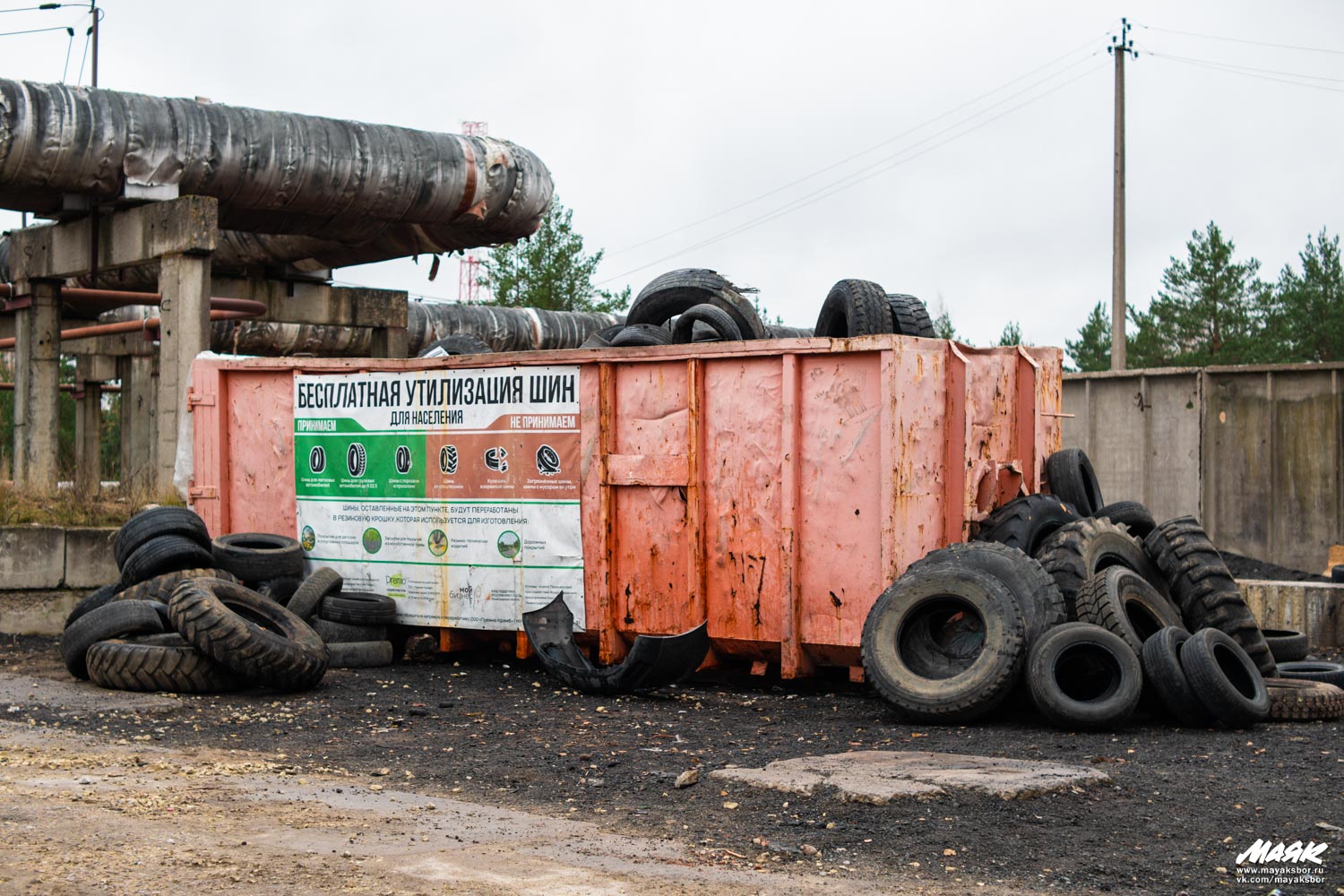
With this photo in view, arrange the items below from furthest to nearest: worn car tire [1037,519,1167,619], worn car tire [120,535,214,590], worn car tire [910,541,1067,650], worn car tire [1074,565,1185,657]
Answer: worn car tire [120,535,214,590] → worn car tire [1037,519,1167,619] → worn car tire [1074,565,1185,657] → worn car tire [910,541,1067,650]

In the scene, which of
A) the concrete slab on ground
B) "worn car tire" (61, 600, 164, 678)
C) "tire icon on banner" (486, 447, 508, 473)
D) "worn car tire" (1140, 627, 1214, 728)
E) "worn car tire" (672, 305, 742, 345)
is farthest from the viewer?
"worn car tire" (672, 305, 742, 345)

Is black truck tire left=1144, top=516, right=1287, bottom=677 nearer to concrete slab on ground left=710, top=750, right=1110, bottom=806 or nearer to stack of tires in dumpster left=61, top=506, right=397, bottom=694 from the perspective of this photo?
concrete slab on ground left=710, top=750, right=1110, bottom=806

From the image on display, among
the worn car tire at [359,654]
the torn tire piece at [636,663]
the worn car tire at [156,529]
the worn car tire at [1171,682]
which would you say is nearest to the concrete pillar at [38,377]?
the worn car tire at [156,529]

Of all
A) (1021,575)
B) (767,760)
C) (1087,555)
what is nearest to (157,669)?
(767,760)

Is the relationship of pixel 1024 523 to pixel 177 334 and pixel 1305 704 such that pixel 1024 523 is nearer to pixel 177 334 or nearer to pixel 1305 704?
pixel 1305 704

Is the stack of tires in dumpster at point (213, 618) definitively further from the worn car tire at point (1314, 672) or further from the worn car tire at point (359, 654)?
the worn car tire at point (1314, 672)

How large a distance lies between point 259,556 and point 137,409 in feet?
52.7

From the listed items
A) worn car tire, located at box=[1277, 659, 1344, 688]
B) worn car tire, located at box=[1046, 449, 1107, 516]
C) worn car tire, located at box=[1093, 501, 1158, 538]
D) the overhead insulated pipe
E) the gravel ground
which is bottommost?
the gravel ground

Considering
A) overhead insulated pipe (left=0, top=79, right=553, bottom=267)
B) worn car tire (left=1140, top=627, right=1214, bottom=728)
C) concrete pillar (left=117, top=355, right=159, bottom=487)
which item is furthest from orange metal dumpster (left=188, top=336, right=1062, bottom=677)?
concrete pillar (left=117, top=355, right=159, bottom=487)

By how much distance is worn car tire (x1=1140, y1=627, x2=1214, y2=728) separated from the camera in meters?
7.32

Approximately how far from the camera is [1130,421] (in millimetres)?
16766

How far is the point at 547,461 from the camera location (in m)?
9.70

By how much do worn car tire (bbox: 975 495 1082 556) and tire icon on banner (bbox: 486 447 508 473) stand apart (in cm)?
336

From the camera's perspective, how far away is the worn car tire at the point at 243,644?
8.43 metres
